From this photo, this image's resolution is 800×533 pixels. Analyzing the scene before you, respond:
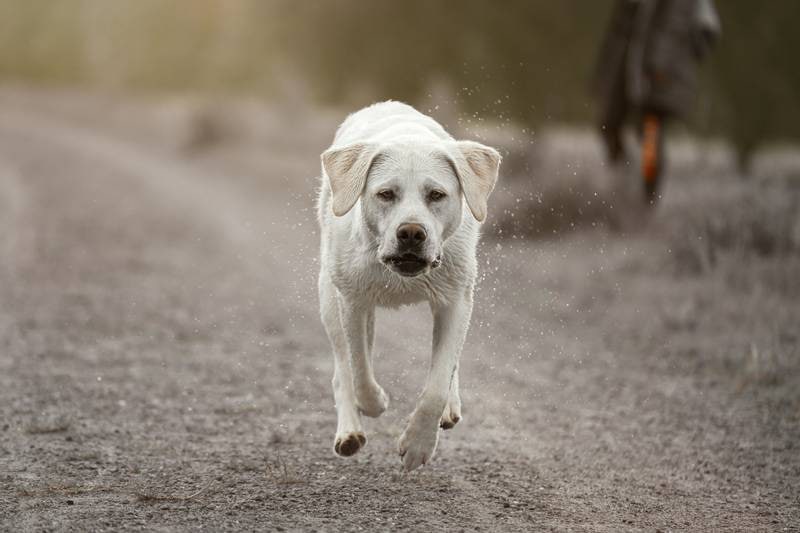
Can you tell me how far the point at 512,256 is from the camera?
32.5 feet

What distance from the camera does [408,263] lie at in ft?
12.3

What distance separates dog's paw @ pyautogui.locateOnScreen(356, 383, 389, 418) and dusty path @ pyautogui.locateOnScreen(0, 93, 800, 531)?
0.24 m

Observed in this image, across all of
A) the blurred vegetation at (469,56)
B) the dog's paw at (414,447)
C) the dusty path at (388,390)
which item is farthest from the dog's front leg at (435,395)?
the blurred vegetation at (469,56)

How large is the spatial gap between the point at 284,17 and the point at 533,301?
15443mm

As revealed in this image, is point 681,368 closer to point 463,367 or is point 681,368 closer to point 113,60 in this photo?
point 463,367

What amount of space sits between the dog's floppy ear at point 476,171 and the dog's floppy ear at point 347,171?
337 millimetres

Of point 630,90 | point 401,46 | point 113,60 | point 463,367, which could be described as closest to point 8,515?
Result: point 463,367

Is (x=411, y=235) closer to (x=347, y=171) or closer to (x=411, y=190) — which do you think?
(x=411, y=190)

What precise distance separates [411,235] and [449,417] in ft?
3.80

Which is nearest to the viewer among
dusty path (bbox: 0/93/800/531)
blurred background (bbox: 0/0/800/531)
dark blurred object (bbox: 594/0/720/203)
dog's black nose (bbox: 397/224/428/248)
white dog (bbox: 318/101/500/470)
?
dog's black nose (bbox: 397/224/428/248)

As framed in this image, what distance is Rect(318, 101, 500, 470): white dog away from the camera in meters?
3.80

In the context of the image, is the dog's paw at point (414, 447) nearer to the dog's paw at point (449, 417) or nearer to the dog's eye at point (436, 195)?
the dog's paw at point (449, 417)

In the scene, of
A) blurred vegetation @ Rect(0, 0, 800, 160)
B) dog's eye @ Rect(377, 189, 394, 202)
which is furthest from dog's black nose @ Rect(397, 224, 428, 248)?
blurred vegetation @ Rect(0, 0, 800, 160)

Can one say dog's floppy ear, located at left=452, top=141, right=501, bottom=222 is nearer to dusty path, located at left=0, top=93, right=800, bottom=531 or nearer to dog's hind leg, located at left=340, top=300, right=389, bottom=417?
dog's hind leg, located at left=340, top=300, right=389, bottom=417
